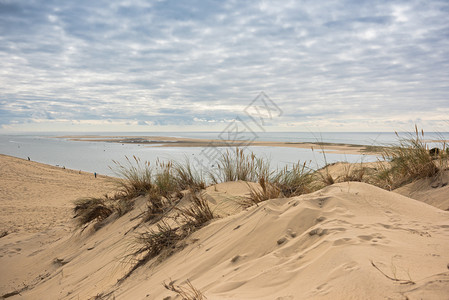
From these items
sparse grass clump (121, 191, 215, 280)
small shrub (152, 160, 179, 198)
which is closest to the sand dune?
sparse grass clump (121, 191, 215, 280)

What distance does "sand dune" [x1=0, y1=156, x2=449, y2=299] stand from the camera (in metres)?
1.85

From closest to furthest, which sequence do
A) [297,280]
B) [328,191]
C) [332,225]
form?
[297,280] < [332,225] < [328,191]

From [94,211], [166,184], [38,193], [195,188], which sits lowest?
[38,193]

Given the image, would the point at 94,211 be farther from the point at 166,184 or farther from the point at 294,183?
the point at 294,183

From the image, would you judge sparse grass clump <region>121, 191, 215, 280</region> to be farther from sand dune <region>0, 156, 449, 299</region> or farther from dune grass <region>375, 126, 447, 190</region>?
dune grass <region>375, 126, 447, 190</region>

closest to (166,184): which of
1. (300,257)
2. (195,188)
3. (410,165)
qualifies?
(195,188)

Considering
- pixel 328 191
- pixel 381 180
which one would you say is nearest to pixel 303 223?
pixel 328 191

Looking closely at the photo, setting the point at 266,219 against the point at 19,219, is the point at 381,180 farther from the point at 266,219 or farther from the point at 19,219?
the point at 19,219

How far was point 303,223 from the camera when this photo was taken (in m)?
3.00

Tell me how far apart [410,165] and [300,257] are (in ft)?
14.0

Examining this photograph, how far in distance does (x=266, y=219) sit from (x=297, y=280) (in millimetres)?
1217

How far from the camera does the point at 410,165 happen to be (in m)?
5.65

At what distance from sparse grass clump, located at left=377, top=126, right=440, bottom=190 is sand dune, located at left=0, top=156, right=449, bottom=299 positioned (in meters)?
2.21

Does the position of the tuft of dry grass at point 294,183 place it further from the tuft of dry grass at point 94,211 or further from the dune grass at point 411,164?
the tuft of dry grass at point 94,211
